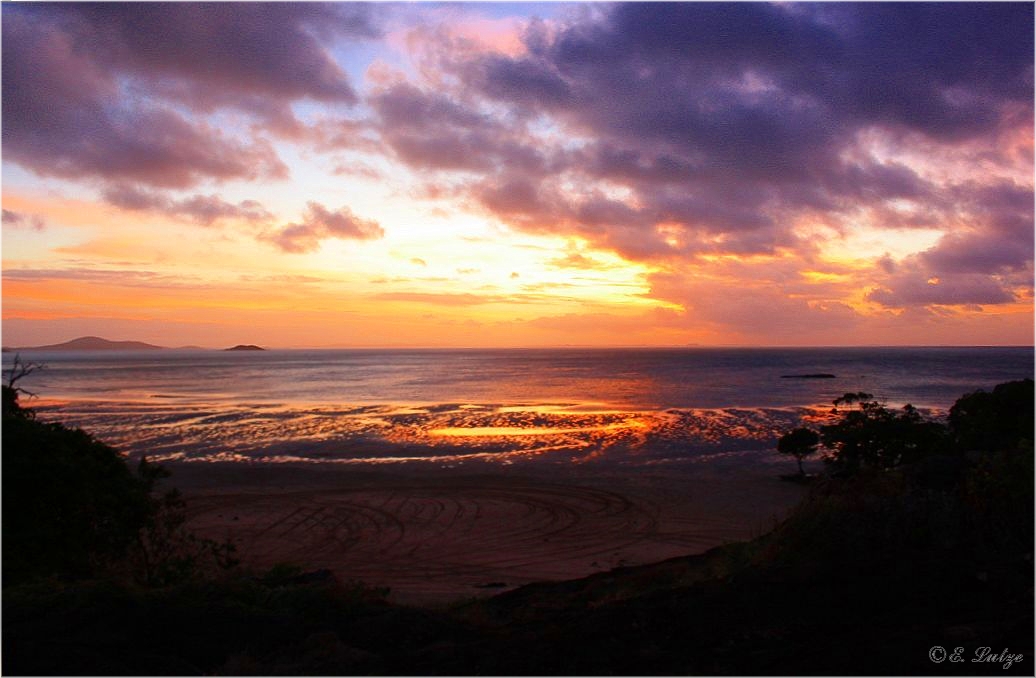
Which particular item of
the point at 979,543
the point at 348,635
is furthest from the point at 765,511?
the point at 348,635

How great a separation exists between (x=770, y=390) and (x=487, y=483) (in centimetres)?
5997

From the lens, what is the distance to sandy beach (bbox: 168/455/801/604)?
1538cm

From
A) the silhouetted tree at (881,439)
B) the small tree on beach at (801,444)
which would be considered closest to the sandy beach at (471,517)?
the small tree on beach at (801,444)

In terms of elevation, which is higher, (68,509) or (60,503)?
(60,503)

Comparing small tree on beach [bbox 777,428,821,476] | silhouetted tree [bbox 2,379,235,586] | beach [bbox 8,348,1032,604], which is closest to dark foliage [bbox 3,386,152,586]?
silhouetted tree [bbox 2,379,235,586]

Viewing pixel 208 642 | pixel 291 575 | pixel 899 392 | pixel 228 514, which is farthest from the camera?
pixel 899 392

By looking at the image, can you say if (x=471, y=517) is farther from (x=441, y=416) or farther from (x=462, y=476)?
(x=441, y=416)

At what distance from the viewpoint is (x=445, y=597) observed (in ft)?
40.9

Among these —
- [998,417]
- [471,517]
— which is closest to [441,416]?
[471,517]

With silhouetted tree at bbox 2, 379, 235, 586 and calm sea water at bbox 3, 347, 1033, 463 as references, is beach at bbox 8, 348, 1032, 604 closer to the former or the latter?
calm sea water at bbox 3, 347, 1033, 463

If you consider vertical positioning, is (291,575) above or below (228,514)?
above

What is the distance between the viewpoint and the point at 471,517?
20.5 meters

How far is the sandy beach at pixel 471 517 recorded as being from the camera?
15.4 metres

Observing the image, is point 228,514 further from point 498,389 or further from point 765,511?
point 498,389
